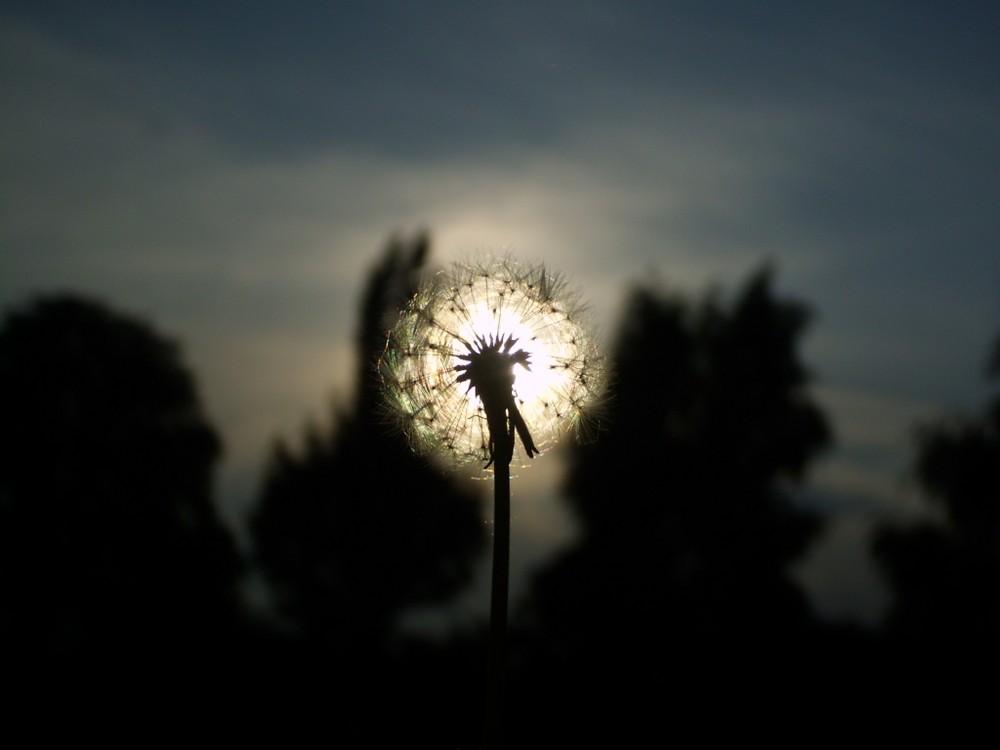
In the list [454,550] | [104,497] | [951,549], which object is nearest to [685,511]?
[454,550]

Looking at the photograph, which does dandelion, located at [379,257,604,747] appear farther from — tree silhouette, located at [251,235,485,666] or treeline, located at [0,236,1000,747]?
tree silhouette, located at [251,235,485,666]

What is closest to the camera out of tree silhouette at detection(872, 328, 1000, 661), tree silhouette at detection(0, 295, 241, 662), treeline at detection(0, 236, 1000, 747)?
tree silhouette at detection(872, 328, 1000, 661)

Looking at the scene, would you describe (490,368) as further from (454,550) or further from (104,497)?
(454,550)

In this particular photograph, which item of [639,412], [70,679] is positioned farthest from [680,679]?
[70,679]

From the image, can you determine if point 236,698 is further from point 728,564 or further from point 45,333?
point 728,564

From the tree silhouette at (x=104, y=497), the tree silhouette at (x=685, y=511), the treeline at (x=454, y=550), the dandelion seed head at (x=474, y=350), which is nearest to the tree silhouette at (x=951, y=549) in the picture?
the treeline at (x=454, y=550)

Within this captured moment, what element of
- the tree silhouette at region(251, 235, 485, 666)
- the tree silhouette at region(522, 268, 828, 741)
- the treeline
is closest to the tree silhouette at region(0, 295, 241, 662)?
the treeline
